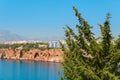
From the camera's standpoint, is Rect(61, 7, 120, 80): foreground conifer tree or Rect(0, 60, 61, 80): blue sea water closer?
Rect(61, 7, 120, 80): foreground conifer tree

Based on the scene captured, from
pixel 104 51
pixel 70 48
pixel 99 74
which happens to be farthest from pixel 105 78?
pixel 70 48

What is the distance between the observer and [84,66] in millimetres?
8398

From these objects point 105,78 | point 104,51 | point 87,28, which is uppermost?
point 87,28

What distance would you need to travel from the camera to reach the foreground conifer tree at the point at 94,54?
8.40m

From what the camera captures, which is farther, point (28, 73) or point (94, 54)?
point (28, 73)

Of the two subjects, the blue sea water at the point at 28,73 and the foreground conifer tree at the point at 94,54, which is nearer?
the foreground conifer tree at the point at 94,54

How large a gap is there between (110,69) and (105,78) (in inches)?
13.2

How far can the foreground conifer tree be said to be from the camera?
27.6 feet

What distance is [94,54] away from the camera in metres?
8.78

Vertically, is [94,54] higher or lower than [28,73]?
lower

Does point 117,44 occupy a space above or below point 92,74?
above

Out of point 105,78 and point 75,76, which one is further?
point 75,76

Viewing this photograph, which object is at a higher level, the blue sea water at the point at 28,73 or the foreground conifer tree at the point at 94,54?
the blue sea water at the point at 28,73

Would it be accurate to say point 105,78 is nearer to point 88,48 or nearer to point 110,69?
point 110,69
